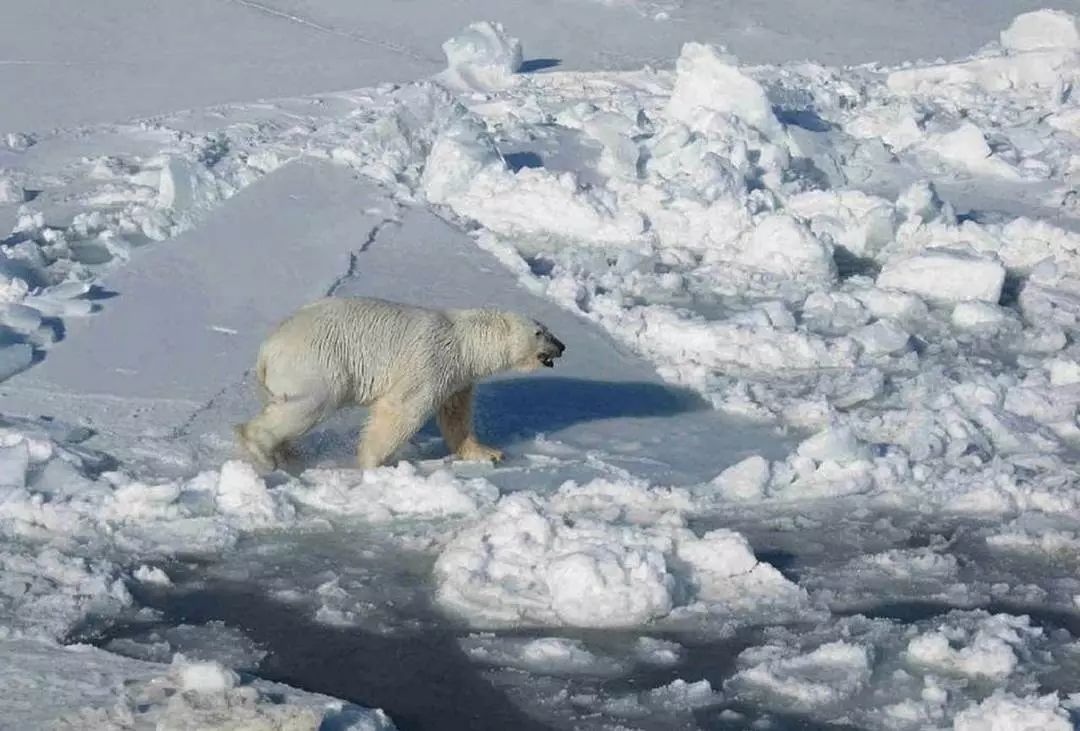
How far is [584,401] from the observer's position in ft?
28.7

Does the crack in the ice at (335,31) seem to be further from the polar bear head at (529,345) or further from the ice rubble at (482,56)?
the polar bear head at (529,345)

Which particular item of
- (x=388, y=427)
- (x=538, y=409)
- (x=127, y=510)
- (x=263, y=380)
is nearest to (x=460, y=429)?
(x=388, y=427)

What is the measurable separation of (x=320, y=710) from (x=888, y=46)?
14.8m

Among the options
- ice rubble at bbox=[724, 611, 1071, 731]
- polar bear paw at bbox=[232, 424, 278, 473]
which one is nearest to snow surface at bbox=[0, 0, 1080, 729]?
ice rubble at bbox=[724, 611, 1071, 731]

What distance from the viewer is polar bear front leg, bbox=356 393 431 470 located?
296 inches

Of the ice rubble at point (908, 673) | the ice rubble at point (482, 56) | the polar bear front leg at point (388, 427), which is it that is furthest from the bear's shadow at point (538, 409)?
the ice rubble at point (482, 56)

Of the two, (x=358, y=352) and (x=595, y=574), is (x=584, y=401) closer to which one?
(x=358, y=352)

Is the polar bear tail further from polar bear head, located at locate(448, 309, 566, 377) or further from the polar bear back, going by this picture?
polar bear head, located at locate(448, 309, 566, 377)

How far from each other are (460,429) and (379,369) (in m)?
0.52

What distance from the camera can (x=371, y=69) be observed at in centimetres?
1608

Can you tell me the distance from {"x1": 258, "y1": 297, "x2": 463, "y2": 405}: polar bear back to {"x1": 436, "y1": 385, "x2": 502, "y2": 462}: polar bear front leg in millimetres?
111

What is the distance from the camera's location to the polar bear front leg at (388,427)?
296 inches

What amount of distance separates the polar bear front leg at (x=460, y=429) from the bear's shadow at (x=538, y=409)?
0.16m

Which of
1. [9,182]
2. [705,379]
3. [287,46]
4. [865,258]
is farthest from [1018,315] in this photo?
[287,46]
